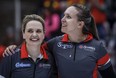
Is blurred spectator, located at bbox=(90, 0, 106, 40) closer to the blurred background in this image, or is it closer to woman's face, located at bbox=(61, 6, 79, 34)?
the blurred background

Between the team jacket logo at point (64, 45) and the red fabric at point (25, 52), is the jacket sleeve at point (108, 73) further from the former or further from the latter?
the red fabric at point (25, 52)

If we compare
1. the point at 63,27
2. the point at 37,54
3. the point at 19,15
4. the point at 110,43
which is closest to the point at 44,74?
the point at 37,54

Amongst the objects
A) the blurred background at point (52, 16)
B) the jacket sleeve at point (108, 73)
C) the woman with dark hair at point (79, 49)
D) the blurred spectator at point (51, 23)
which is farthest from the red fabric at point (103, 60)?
the blurred spectator at point (51, 23)

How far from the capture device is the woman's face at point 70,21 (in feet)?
18.8

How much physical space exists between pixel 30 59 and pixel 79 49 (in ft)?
2.02

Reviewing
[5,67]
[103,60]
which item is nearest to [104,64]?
[103,60]

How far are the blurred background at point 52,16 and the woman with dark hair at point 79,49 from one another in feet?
9.25

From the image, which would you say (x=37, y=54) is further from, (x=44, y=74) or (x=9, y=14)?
(x=9, y=14)

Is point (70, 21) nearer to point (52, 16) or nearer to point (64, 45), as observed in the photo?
point (64, 45)

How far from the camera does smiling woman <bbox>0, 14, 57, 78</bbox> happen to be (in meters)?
5.54

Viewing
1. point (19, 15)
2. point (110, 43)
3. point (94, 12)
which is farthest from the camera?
point (19, 15)

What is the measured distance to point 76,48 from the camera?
18.8ft

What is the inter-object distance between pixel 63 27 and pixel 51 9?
498 centimetres

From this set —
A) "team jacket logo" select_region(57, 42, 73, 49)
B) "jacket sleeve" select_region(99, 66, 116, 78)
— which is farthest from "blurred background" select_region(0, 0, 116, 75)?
"jacket sleeve" select_region(99, 66, 116, 78)
